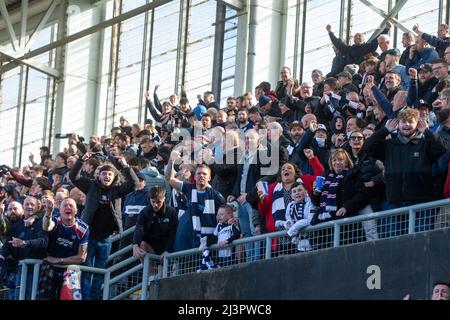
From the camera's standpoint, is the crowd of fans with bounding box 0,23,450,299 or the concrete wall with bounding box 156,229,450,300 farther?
the crowd of fans with bounding box 0,23,450,299

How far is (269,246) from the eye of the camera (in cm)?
1307

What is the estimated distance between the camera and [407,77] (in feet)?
50.2

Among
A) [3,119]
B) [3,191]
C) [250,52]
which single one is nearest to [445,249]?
[3,191]

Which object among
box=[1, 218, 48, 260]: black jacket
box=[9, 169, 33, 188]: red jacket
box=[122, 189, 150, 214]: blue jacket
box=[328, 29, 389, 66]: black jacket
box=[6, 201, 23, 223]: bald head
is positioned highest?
box=[328, 29, 389, 66]: black jacket

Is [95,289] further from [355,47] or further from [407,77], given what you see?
[355,47]

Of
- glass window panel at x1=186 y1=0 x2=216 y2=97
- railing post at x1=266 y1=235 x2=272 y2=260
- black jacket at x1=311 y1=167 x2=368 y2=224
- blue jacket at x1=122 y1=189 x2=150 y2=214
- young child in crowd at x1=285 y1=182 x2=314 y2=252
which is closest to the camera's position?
black jacket at x1=311 y1=167 x2=368 y2=224

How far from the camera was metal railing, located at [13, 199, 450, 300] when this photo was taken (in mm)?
11664

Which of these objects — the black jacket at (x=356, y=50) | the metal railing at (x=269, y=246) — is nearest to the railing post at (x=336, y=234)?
the metal railing at (x=269, y=246)

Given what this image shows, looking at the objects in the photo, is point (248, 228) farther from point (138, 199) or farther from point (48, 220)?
point (48, 220)

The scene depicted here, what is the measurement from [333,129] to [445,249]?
4.17 m

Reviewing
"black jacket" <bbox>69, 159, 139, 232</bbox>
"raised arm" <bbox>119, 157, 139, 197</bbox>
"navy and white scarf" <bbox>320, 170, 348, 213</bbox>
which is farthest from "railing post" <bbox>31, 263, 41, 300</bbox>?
"navy and white scarf" <bbox>320, 170, 348, 213</bbox>

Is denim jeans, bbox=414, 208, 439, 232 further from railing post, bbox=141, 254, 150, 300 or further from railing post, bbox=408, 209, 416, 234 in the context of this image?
railing post, bbox=141, 254, 150, 300

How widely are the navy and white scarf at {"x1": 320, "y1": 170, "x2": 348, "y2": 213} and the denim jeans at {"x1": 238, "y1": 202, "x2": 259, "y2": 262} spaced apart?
4.20 feet
